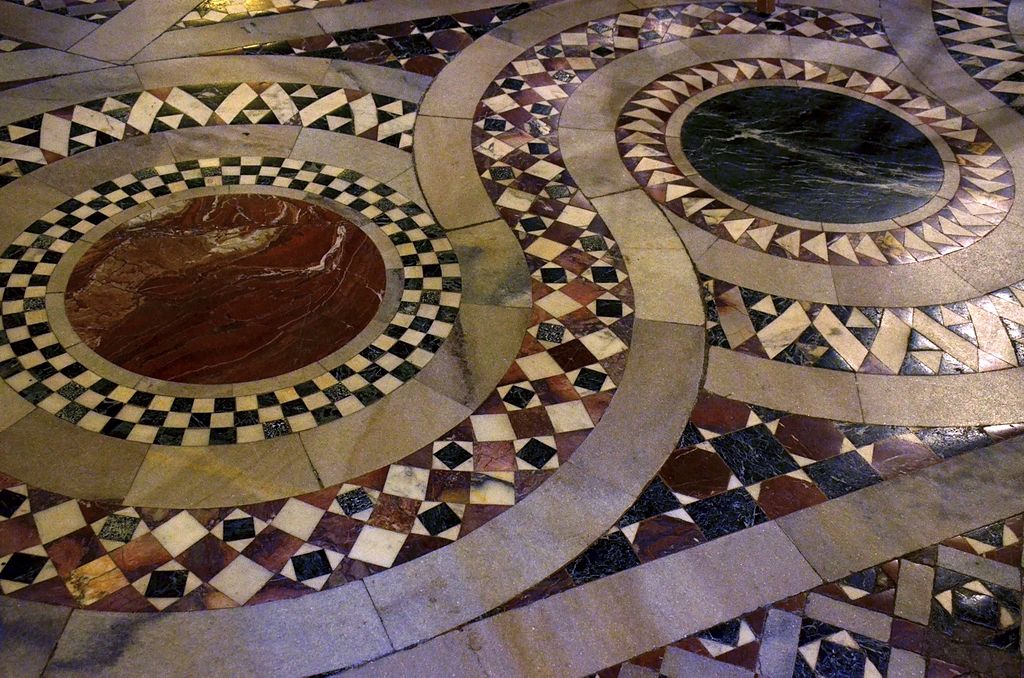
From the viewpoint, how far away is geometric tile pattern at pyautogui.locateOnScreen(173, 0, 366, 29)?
825cm

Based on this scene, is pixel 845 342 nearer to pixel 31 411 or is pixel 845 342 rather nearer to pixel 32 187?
pixel 31 411

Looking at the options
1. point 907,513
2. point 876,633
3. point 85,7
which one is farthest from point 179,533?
point 85,7

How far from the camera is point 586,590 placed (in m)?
4.34

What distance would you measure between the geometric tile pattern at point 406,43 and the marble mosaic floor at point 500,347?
0.04m

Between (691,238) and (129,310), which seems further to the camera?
(691,238)

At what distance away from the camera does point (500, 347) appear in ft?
18.0

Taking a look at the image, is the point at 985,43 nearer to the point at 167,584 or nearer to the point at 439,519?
the point at 439,519

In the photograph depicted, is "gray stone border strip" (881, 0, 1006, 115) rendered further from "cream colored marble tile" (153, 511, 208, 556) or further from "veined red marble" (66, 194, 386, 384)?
"cream colored marble tile" (153, 511, 208, 556)

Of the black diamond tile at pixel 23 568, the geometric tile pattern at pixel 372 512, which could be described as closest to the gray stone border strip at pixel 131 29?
the geometric tile pattern at pixel 372 512

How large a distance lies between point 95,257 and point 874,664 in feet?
16.0

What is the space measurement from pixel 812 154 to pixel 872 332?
1.93 meters

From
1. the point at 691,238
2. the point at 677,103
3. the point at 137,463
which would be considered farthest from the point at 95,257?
the point at 677,103

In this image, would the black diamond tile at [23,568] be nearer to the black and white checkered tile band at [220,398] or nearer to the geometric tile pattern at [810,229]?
the black and white checkered tile band at [220,398]

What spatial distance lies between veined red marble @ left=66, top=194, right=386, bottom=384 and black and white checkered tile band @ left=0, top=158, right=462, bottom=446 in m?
0.18
